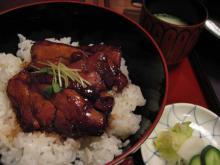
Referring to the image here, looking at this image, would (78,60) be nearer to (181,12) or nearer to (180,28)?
(180,28)

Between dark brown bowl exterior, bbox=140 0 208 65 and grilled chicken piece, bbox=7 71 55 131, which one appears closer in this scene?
grilled chicken piece, bbox=7 71 55 131

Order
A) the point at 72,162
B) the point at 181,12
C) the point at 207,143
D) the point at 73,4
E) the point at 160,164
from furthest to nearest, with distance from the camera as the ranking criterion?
the point at 181,12
the point at 207,143
the point at 160,164
the point at 73,4
the point at 72,162

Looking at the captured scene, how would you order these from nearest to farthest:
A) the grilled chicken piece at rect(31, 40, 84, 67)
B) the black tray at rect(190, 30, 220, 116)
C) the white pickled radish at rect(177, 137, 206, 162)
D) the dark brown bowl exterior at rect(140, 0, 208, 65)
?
the grilled chicken piece at rect(31, 40, 84, 67)
the white pickled radish at rect(177, 137, 206, 162)
the dark brown bowl exterior at rect(140, 0, 208, 65)
the black tray at rect(190, 30, 220, 116)

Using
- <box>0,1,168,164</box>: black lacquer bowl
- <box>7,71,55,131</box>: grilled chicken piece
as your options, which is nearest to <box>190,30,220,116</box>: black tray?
<box>0,1,168,164</box>: black lacquer bowl

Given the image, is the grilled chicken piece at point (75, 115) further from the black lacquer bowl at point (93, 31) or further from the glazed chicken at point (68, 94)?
the black lacquer bowl at point (93, 31)

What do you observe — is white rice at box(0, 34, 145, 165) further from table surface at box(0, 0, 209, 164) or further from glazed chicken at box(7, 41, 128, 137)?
table surface at box(0, 0, 209, 164)

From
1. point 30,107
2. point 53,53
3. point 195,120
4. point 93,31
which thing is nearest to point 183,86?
point 195,120

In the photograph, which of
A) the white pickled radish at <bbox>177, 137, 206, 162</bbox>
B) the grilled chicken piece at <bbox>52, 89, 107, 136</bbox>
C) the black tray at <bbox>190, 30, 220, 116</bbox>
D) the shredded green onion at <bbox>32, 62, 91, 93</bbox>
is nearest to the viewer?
the grilled chicken piece at <bbox>52, 89, 107, 136</bbox>

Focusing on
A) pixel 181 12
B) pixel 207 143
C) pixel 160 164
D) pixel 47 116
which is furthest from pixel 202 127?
pixel 47 116
